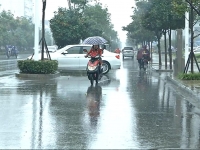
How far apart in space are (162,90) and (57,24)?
1862 cm

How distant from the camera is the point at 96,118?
949 cm

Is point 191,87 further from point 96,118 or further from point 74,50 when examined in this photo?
point 74,50

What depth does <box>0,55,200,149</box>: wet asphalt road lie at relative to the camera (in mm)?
7359

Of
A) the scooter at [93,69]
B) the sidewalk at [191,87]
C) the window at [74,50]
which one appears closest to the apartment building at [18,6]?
the window at [74,50]

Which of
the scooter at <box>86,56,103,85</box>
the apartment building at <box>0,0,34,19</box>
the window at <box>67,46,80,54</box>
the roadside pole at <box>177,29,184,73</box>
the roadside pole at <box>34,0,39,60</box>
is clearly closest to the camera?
the scooter at <box>86,56,103,85</box>

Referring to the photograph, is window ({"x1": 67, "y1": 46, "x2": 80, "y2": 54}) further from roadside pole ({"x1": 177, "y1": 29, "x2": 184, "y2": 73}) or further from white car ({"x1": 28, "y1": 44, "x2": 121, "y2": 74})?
roadside pole ({"x1": 177, "y1": 29, "x2": 184, "y2": 73})

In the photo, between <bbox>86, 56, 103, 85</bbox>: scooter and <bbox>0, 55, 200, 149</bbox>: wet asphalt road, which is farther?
<bbox>86, 56, 103, 85</bbox>: scooter

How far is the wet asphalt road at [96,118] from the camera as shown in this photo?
7359 mm

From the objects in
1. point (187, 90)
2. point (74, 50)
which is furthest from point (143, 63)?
point (187, 90)

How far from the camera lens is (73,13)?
33000 mm

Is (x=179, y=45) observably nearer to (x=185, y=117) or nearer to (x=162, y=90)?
(x=162, y=90)

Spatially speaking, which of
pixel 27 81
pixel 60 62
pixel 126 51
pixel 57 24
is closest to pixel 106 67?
pixel 60 62

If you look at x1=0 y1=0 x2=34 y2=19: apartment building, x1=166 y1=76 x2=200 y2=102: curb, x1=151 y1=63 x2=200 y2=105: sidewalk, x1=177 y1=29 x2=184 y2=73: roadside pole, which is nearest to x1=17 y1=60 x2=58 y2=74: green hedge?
x1=151 y1=63 x2=200 y2=105: sidewalk

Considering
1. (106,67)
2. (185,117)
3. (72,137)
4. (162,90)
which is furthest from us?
(106,67)
